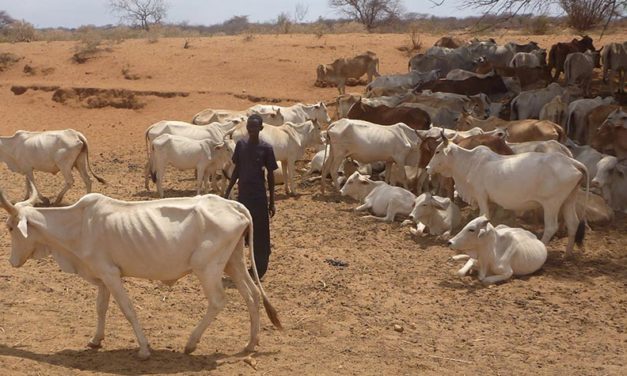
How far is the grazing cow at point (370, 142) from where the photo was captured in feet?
43.7

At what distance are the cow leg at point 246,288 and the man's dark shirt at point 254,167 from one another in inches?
68.7

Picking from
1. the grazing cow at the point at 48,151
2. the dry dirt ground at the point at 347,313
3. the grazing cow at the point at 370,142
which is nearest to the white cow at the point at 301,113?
the dry dirt ground at the point at 347,313

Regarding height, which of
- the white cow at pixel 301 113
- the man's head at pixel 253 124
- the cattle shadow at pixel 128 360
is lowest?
the cattle shadow at pixel 128 360

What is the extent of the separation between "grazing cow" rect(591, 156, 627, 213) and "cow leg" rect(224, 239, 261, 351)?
6.81 m

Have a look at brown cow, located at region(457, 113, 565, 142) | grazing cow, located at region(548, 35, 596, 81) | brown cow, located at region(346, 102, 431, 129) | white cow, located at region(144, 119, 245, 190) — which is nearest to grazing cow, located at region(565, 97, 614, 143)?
brown cow, located at region(457, 113, 565, 142)

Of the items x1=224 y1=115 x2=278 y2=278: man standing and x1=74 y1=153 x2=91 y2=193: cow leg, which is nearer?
x1=224 y1=115 x2=278 y2=278: man standing

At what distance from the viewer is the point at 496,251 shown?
911 centimetres

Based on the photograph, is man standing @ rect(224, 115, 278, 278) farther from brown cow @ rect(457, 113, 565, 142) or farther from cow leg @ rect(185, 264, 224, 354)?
brown cow @ rect(457, 113, 565, 142)

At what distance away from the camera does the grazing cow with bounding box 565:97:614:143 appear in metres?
15.8

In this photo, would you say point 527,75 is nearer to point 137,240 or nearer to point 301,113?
point 301,113

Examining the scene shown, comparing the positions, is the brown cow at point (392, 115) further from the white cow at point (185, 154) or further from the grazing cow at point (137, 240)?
the grazing cow at point (137, 240)

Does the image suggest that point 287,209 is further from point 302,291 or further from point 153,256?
point 153,256

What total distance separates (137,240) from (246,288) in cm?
101

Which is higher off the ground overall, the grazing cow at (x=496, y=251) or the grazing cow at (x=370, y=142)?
the grazing cow at (x=370, y=142)
